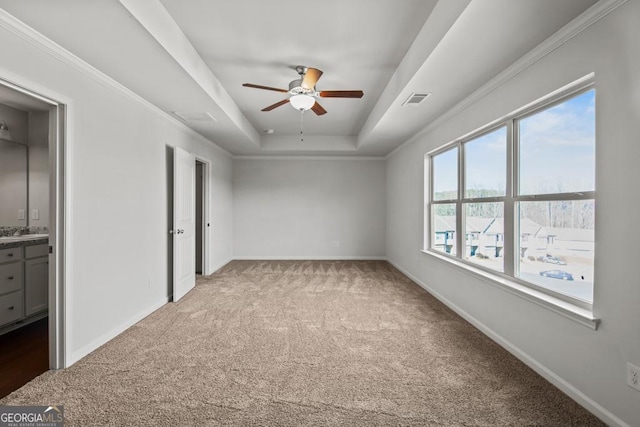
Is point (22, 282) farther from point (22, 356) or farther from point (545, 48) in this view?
point (545, 48)

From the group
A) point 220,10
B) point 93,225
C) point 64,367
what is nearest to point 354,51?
point 220,10

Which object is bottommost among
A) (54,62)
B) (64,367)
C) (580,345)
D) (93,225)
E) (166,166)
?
(64,367)

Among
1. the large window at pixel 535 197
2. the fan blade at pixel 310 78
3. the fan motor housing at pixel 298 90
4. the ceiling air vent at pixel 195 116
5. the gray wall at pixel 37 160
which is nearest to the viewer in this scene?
the large window at pixel 535 197

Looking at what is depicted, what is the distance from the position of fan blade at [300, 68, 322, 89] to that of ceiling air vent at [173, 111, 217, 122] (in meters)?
1.49

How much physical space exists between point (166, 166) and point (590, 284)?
14.1 ft

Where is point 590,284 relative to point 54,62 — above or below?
below

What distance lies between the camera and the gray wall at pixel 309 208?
709 cm

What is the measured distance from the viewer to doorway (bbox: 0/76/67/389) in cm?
230

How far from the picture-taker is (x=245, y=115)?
16.2 feet

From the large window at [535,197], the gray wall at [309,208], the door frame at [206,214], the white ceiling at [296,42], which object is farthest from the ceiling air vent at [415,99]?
the gray wall at [309,208]

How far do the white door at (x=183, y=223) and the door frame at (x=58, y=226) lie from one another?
1634mm

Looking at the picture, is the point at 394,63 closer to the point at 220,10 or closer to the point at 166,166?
the point at 220,10

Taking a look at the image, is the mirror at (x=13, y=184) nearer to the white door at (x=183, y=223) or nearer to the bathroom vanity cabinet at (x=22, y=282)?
the bathroom vanity cabinet at (x=22, y=282)

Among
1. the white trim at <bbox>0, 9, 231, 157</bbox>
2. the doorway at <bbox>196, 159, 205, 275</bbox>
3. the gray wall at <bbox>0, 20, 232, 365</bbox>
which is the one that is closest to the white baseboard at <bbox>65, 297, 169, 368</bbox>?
the gray wall at <bbox>0, 20, 232, 365</bbox>
